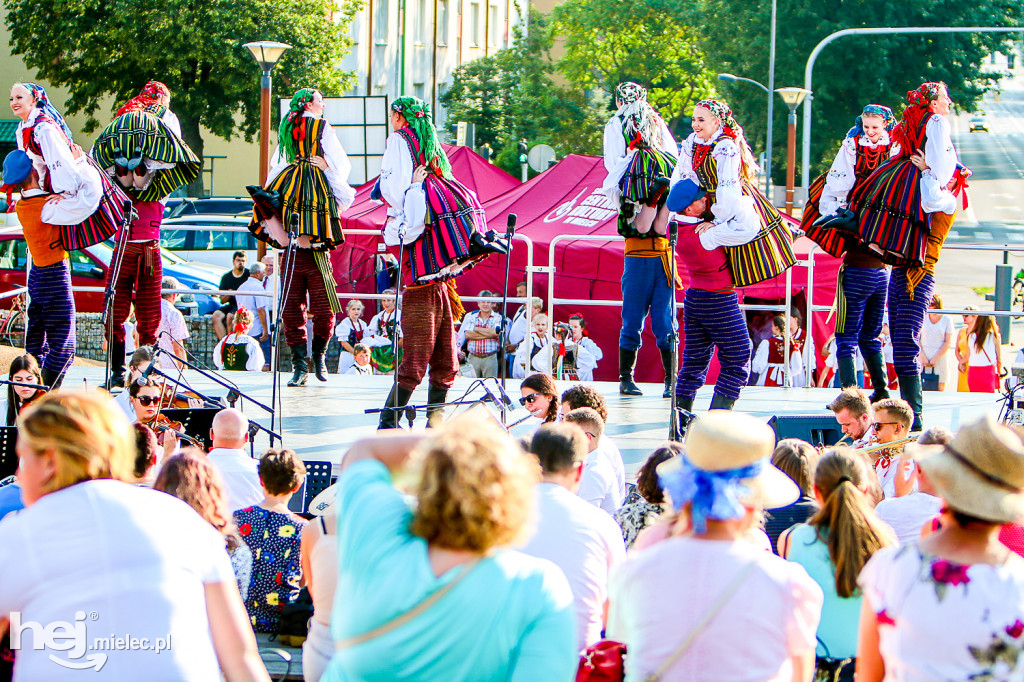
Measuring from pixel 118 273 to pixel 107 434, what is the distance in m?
4.50

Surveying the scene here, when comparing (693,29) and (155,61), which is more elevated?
(693,29)

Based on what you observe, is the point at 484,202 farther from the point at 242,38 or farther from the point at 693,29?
the point at 693,29

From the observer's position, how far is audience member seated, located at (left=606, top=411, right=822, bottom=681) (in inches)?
93.7

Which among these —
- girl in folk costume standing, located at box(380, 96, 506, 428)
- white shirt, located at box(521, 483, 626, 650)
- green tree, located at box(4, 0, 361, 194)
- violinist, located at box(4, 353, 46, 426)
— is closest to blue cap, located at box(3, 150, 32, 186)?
violinist, located at box(4, 353, 46, 426)

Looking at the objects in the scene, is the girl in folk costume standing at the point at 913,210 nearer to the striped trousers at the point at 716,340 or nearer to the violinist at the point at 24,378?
the striped trousers at the point at 716,340

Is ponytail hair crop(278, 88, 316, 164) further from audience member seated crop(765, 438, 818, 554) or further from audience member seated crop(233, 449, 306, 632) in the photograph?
audience member seated crop(765, 438, 818, 554)

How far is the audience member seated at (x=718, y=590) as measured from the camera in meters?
2.38

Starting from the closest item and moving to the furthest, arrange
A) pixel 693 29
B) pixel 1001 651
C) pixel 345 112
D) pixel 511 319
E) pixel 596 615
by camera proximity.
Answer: pixel 1001 651 → pixel 596 615 → pixel 511 319 → pixel 345 112 → pixel 693 29

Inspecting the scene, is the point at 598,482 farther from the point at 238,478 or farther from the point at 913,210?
the point at 913,210

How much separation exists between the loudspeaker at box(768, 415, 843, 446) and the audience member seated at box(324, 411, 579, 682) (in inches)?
160

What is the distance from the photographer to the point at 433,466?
2109 mm

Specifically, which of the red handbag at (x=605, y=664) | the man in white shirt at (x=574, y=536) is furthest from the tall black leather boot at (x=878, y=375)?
the red handbag at (x=605, y=664)

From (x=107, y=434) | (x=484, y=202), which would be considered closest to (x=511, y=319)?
(x=484, y=202)

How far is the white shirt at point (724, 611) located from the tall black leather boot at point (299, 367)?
5.46 metres
